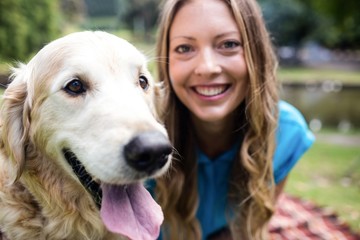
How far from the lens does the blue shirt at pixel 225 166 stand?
4.16 m

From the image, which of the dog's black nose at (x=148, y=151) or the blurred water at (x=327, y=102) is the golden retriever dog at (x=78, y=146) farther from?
the blurred water at (x=327, y=102)

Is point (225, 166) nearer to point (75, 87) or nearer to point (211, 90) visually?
point (211, 90)

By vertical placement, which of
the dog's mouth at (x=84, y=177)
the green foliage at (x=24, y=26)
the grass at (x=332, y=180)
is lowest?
the grass at (x=332, y=180)

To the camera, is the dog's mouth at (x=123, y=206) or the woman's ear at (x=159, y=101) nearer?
the dog's mouth at (x=123, y=206)

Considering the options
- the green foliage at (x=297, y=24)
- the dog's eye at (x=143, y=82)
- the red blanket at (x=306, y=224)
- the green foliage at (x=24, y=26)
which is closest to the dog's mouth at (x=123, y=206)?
the dog's eye at (x=143, y=82)

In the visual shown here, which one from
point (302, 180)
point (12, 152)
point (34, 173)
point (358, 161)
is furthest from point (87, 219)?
point (358, 161)

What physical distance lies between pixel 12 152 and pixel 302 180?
623cm

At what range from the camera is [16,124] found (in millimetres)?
2854

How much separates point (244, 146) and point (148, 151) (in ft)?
5.59

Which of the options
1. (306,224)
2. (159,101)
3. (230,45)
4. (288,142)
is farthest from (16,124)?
(306,224)

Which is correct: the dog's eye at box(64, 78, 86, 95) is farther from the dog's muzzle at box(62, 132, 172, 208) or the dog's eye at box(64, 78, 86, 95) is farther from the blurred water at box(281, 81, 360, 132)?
the blurred water at box(281, 81, 360, 132)

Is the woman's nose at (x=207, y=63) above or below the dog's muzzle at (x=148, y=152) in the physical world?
above

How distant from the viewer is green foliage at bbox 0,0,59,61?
782 inches

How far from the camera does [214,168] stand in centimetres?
421
